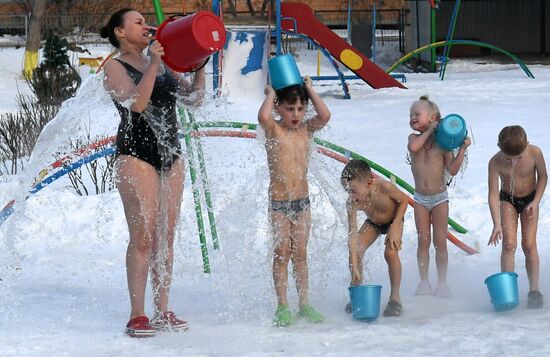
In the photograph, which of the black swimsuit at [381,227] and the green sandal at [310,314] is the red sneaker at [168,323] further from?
the black swimsuit at [381,227]

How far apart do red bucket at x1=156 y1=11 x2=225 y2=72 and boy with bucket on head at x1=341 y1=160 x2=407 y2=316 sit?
101 centimetres

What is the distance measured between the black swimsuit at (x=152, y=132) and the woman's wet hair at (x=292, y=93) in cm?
57

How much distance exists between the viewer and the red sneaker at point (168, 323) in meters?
4.77

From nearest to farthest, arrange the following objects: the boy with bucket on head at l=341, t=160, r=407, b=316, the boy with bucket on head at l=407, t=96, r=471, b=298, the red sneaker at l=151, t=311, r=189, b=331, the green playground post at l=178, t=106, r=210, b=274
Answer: the red sneaker at l=151, t=311, r=189, b=331
the boy with bucket on head at l=341, t=160, r=407, b=316
the boy with bucket on head at l=407, t=96, r=471, b=298
the green playground post at l=178, t=106, r=210, b=274

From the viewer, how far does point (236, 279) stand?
→ 19.5 feet

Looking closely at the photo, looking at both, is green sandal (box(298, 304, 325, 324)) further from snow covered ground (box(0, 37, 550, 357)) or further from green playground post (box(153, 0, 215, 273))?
green playground post (box(153, 0, 215, 273))

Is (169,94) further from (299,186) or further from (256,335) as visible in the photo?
(256,335)

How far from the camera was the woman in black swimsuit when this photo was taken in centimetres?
462

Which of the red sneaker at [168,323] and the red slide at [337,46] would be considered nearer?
the red sneaker at [168,323]

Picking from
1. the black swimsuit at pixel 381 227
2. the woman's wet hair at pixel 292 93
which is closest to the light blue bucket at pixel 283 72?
the woman's wet hair at pixel 292 93

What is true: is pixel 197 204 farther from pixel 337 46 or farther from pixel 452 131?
pixel 337 46

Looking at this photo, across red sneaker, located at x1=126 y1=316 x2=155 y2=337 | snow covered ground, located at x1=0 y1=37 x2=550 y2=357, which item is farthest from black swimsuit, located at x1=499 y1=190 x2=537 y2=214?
red sneaker, located at x1=126 y1=316 x2=155 y2=337

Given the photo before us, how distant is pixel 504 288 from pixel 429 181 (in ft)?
3.12

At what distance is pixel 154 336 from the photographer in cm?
468
